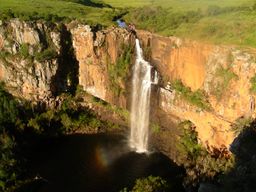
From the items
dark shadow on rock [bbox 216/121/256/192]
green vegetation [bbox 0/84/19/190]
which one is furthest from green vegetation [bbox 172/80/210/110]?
green vegetation [bbox 0/84/19/190]

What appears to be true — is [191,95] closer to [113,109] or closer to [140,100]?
[140,100]

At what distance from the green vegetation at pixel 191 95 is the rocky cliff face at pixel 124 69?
209 mm

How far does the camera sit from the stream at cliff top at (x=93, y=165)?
163ft

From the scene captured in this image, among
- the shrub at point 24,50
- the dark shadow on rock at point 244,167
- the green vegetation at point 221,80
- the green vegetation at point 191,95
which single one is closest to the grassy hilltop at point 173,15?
the shrub at point 24,50

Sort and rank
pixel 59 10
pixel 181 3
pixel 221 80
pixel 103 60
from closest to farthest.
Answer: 1. pixel 221 80
2. pixel 103 60
3. pixel 59 10
4. pixel 181 3

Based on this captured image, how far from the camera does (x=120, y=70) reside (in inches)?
2309

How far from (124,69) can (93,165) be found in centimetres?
1255

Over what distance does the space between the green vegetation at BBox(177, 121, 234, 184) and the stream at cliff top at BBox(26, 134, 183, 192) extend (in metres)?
1.66

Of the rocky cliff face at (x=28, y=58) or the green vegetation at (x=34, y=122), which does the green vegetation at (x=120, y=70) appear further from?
the rocky cliff face at (x=28, y=58)

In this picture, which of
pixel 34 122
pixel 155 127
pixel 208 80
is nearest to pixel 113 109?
pixel 155 127

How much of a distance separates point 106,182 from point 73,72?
18878 millimetres

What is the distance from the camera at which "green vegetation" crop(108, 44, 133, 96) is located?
5756 centimetres

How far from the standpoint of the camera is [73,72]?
6353cm

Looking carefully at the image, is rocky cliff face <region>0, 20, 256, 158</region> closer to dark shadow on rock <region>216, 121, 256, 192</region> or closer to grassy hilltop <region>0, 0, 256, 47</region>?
Answer: grassy hilltop <region>0, 0, 256, 47</region>
